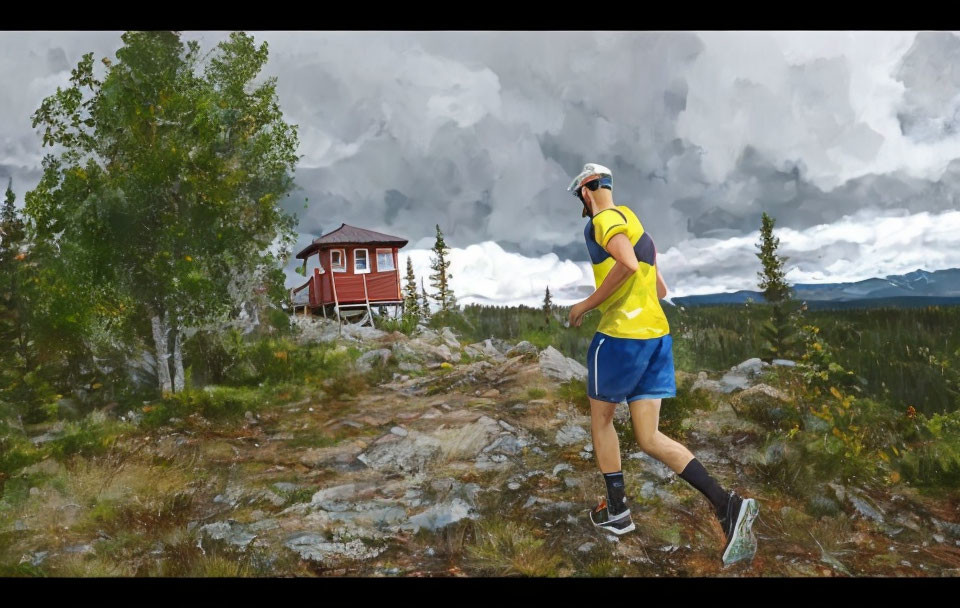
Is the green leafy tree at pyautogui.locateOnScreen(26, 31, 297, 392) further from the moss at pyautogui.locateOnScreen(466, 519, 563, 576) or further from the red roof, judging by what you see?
the moss at pyautogui.locateOnScreen(466, 519, 563, 576)

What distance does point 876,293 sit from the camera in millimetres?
5145

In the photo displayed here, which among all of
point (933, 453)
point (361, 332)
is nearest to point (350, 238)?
point (361, 332)

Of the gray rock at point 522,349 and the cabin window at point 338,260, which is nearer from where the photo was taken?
the gray rock at point 522,349

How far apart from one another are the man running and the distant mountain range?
41.4 inches

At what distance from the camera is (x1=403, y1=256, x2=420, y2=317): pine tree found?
17.5 ft

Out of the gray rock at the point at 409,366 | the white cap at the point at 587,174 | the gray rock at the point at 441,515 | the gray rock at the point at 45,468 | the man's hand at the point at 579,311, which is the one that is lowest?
the gray rock at the point at 441,515

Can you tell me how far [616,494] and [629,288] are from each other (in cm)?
144

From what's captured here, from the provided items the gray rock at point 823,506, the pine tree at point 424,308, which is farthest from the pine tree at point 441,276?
the gray rock at point 823,506

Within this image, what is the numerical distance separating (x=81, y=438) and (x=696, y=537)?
4.70m

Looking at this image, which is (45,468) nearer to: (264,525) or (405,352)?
(264,525)

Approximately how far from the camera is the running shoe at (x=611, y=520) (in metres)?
4.13

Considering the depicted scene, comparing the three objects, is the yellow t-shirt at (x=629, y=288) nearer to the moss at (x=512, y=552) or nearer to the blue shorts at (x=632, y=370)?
the blue shorts at (x=632, y=370)

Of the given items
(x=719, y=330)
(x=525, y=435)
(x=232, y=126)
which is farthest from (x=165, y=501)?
(x=719, y=330)

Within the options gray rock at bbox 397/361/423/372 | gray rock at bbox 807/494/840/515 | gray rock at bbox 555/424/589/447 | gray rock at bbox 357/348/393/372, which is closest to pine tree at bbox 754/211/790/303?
gray rock at bbox 807/494/840/515
